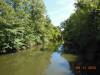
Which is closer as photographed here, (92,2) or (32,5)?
(92,2)

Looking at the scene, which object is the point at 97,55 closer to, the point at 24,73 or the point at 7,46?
the point at 24,73

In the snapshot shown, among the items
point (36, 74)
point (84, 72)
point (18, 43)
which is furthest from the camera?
point (18, 43)

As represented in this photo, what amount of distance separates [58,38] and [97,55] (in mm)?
65521

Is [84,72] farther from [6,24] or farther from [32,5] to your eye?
[32,5]

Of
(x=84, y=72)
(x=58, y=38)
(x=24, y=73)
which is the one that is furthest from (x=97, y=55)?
(x=58, y=38)

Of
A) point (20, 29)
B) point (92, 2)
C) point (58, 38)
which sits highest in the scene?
point (92, 2)

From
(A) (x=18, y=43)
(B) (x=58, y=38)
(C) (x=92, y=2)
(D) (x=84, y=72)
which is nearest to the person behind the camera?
(D) (x=84, y=72)

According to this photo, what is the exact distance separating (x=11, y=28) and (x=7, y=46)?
3281mm

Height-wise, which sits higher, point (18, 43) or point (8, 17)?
point (8, 17)

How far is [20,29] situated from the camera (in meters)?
37.5

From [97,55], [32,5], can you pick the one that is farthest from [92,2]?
[32,5]

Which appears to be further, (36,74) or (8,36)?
(8,36)

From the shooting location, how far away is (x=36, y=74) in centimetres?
1816

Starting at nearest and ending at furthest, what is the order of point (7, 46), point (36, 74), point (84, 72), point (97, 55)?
point (84, 72) → point (36, 74) → point (97, 55) → point (7, 46)
